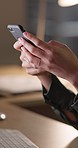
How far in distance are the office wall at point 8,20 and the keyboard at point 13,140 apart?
179 cm

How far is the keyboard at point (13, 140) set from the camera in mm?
1057

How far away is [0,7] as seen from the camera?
2.88m

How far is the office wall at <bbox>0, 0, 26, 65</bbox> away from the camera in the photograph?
291 cm

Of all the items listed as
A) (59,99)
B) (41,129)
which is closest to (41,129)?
(41,129)

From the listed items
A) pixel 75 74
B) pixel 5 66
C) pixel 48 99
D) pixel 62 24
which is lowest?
pixel 5 66

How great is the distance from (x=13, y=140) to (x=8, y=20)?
1957 mm

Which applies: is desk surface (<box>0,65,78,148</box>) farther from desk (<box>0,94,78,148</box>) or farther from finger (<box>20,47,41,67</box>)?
finger (<box>20,47,41,67</box>)

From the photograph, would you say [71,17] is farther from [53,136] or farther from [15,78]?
[53,136]

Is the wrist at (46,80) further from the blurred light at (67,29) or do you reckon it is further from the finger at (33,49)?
the blurred light at (67,29)

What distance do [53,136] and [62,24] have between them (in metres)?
2.04

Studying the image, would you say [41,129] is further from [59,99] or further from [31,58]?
[31,58]

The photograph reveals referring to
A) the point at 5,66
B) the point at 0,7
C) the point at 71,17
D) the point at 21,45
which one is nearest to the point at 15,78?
the point at 5,66

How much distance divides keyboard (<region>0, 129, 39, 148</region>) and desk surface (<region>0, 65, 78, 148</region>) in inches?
1.3

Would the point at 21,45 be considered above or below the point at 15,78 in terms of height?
above
